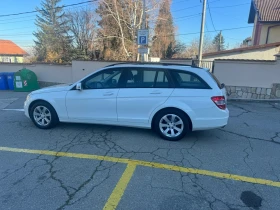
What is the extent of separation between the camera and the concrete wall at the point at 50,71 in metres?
10.9

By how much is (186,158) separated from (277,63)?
736 cm

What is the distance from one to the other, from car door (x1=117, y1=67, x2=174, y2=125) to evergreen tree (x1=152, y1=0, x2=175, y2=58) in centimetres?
2069

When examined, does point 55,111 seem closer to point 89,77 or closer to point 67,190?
point 89,77

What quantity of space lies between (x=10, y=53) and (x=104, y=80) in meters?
51.1

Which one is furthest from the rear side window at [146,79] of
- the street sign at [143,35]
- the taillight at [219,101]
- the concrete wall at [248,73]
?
the concrete wall at [248,73]

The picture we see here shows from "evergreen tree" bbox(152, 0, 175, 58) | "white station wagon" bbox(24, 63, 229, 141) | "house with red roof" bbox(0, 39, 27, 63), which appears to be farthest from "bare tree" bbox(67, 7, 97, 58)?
"house with red roof" bbox(0, 39, 27, 63)

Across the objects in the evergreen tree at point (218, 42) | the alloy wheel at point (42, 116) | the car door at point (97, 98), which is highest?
the evergreen tree at point (218, 42)

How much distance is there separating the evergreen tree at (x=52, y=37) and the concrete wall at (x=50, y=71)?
42.9 ft

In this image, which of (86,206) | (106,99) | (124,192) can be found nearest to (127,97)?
(106,99)

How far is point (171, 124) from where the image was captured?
12.8ft

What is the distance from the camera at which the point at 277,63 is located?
805cm

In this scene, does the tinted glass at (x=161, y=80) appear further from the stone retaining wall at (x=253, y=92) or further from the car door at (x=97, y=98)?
the stone retaining wall at (x=253, y=92)

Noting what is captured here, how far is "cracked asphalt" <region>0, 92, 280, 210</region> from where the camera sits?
2.28 m

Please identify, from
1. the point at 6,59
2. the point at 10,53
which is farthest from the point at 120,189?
the point at 10,53
